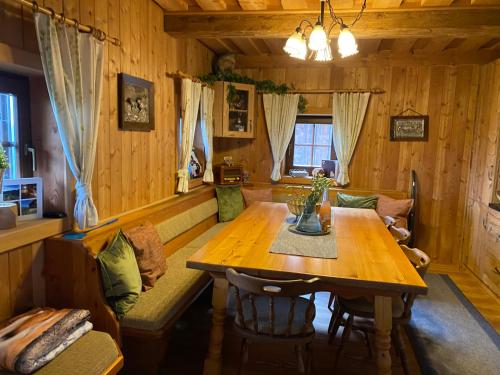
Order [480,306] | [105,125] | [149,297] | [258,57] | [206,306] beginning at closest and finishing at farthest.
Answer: [149,297] < [105,125] < [206,306] < [480,306] < [258,57]

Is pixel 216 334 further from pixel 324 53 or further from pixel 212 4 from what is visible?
pixel 212 4

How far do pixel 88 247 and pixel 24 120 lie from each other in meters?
0.82

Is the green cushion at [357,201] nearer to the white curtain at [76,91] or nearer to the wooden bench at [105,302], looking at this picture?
the wooden bench at [105,302]

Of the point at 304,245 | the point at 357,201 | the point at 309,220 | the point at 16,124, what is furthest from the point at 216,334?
the point at 357,201

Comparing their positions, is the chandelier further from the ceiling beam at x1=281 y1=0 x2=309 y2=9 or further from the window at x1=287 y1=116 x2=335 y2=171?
the window at x1=287 y1=116 x2=335 y2=171

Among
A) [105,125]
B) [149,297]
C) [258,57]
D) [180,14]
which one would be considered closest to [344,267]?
[149,297]

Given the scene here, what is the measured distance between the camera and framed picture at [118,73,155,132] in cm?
264

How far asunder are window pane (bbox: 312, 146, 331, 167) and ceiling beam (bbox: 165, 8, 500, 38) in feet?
6.51

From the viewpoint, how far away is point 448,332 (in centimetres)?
280

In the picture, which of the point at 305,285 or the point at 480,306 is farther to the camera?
the point at 480,306

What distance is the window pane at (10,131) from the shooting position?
204cm

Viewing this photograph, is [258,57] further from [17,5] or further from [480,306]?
[480,306]

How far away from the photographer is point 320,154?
4.86 meters

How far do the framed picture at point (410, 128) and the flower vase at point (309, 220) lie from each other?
7.91ft
